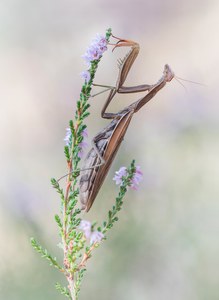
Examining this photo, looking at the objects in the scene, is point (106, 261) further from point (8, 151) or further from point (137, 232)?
point (8, 151)

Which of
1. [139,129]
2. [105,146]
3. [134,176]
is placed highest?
[139,129]

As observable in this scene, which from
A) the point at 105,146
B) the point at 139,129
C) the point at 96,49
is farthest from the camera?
the point at 139,129

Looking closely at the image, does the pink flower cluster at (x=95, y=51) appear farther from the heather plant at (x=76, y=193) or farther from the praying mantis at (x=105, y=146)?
the praying mantis at (x=105, y=146)

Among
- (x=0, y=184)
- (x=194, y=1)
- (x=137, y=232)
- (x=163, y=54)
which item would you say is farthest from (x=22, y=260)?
(x=194, y=1)

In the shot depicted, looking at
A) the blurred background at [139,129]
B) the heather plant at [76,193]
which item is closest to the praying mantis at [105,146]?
the heather plant at [76,193]

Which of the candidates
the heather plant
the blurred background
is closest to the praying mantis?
the heather plant

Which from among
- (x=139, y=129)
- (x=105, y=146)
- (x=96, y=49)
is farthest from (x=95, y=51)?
(x=139, y=129)

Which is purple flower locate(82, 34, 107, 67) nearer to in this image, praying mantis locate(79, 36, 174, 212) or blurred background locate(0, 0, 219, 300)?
praying mantis locate(79, 36, 174, 212)

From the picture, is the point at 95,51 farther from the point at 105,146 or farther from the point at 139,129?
the point at 139,129
